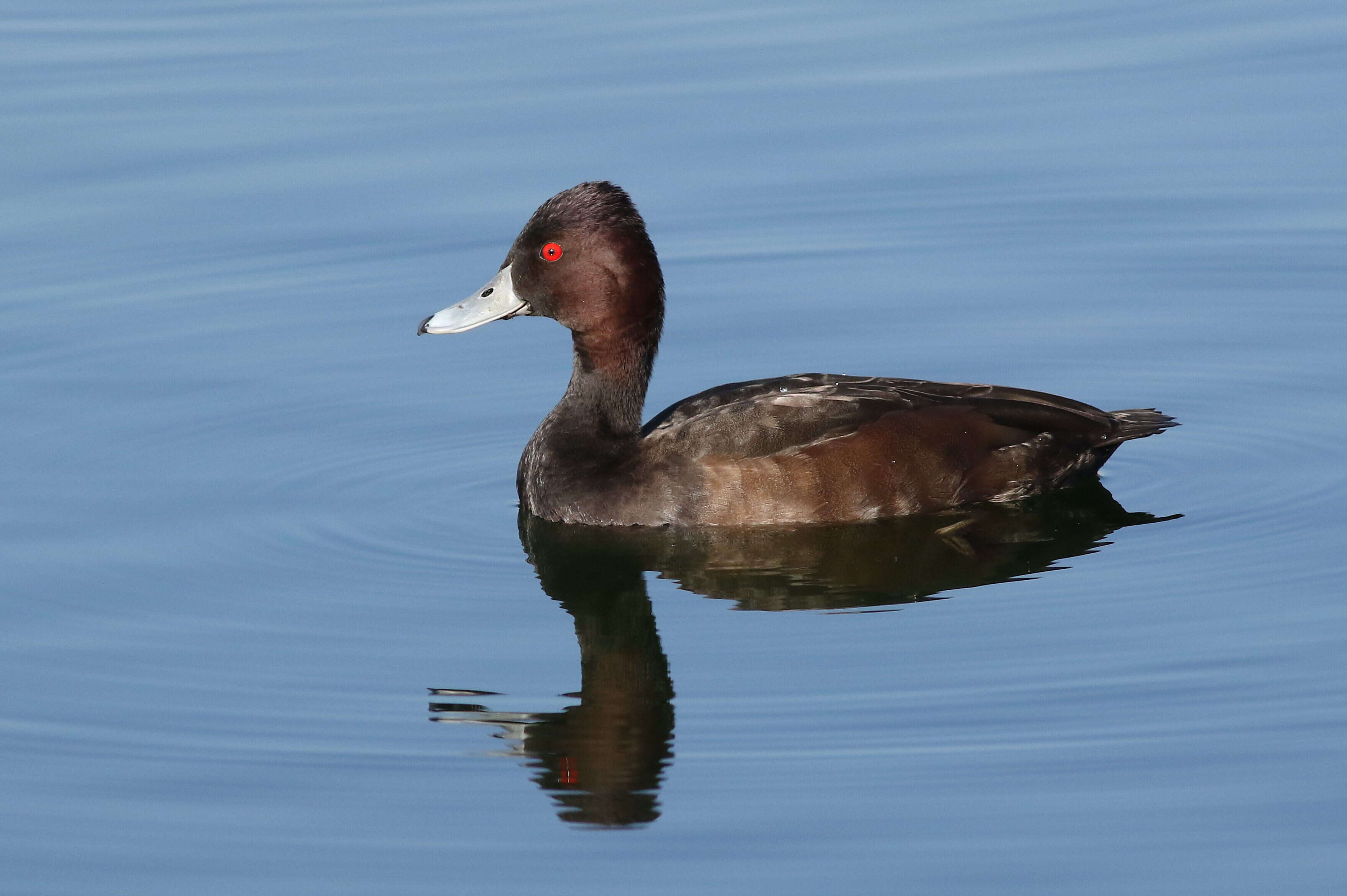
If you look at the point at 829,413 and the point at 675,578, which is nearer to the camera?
the point at 675,578

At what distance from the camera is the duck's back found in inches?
372

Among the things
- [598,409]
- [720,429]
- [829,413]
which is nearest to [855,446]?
[829,413]

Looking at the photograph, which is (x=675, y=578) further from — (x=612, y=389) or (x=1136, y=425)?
(x=1136, y=425)

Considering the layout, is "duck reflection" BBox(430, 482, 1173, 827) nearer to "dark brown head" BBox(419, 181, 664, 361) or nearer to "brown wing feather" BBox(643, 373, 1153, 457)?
"brown wing feather" BBox(643, 373, 1153, 457)

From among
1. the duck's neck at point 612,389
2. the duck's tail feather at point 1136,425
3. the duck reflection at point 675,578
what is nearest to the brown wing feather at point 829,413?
the duck's tail feather at point 1136,425

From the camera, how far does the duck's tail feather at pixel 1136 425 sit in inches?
389

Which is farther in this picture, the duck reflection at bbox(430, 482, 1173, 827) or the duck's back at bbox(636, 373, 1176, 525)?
the duck's back at bbox(636, 373, 1176, 525)

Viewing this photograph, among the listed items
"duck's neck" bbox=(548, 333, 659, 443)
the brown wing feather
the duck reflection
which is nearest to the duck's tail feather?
the brown wing feather

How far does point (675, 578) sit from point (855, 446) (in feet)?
3.76

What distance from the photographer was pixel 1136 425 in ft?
32.6

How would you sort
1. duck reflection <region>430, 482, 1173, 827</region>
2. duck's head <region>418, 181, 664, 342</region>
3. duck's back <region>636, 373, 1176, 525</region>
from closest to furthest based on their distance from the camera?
duck reflection <region>430, 482, 1173, 827</region> < duck's back <region>636, 373, 1176, 525</region> < duck's head <region>418, 181, 664, 342</region>

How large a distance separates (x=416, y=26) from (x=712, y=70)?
8.48 feet

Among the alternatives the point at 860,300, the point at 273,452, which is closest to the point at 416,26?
the point at 860,300

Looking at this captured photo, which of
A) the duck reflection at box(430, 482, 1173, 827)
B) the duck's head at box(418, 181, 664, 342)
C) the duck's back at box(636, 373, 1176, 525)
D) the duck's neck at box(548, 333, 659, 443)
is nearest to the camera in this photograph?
the duck reflection at box(430, 482, 1173, 827)
